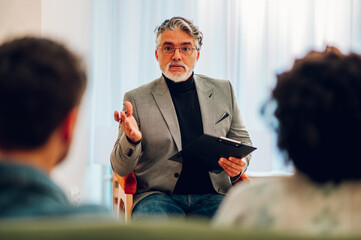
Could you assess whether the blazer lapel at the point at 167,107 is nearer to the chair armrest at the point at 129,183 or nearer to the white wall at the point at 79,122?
the chair armrest at the point at 129,183

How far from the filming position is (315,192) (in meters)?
0.78

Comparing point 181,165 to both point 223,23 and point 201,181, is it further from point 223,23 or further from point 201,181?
point 223,23

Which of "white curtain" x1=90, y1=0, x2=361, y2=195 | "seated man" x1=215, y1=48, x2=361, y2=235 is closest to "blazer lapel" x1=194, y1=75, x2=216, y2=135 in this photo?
"white curtain" x1=90, y1=0, x2=361, y2=195

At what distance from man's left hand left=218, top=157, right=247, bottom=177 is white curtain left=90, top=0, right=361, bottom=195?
154cm

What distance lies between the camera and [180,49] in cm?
227

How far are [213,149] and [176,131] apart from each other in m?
0.35

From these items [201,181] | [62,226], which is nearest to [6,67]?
[62,226]

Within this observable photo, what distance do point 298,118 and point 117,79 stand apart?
2745 millimetres

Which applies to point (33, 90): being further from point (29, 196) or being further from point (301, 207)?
point (301, 207)

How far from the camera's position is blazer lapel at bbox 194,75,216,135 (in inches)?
85.8

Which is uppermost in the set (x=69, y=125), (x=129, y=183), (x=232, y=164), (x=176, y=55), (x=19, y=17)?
(x=19, y=17)

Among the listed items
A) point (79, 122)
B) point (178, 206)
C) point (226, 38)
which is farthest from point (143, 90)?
point (226, 38)

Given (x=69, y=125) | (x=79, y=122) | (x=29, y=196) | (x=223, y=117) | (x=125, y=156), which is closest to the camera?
(x=29, y=196)

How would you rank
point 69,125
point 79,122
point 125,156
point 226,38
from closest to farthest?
point 69,125, point 125,156, point 79,122, point 226,38
